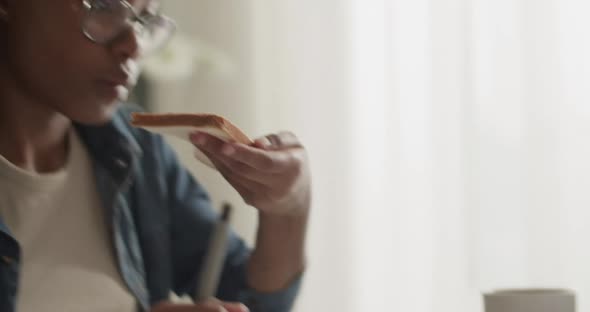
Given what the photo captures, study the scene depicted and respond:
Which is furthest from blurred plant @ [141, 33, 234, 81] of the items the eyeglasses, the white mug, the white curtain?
the white mug

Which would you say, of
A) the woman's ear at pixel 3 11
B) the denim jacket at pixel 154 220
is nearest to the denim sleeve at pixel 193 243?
the denim jacket at pixel 154 220

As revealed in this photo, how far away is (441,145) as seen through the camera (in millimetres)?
A: 998

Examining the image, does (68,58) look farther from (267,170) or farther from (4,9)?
(267,170)

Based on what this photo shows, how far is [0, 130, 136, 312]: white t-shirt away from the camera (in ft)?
2.56

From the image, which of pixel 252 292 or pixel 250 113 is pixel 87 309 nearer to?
pixel 252 292

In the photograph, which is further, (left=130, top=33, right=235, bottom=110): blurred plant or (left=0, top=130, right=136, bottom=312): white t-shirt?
(left=130, top=33, right=235, bottom=110): blurred plant

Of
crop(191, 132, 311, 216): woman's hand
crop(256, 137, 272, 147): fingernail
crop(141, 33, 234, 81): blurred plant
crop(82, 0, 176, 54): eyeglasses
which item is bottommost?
crop(191, 132, 311, 216): woman's hand

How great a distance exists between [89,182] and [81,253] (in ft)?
0.28

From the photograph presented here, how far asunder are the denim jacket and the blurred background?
0.61 feet

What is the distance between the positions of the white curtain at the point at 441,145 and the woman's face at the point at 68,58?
34 cm

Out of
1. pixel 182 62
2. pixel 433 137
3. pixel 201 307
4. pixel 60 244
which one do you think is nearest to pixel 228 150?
pixel 201 307

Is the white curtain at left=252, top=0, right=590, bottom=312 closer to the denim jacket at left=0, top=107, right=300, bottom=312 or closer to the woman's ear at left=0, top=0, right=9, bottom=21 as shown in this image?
the denim jacket at left=0, top=107, right=300, bottom=312

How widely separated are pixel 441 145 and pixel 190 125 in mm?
413

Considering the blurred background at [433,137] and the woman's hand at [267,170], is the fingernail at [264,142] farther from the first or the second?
the blurred background at [433,137]
